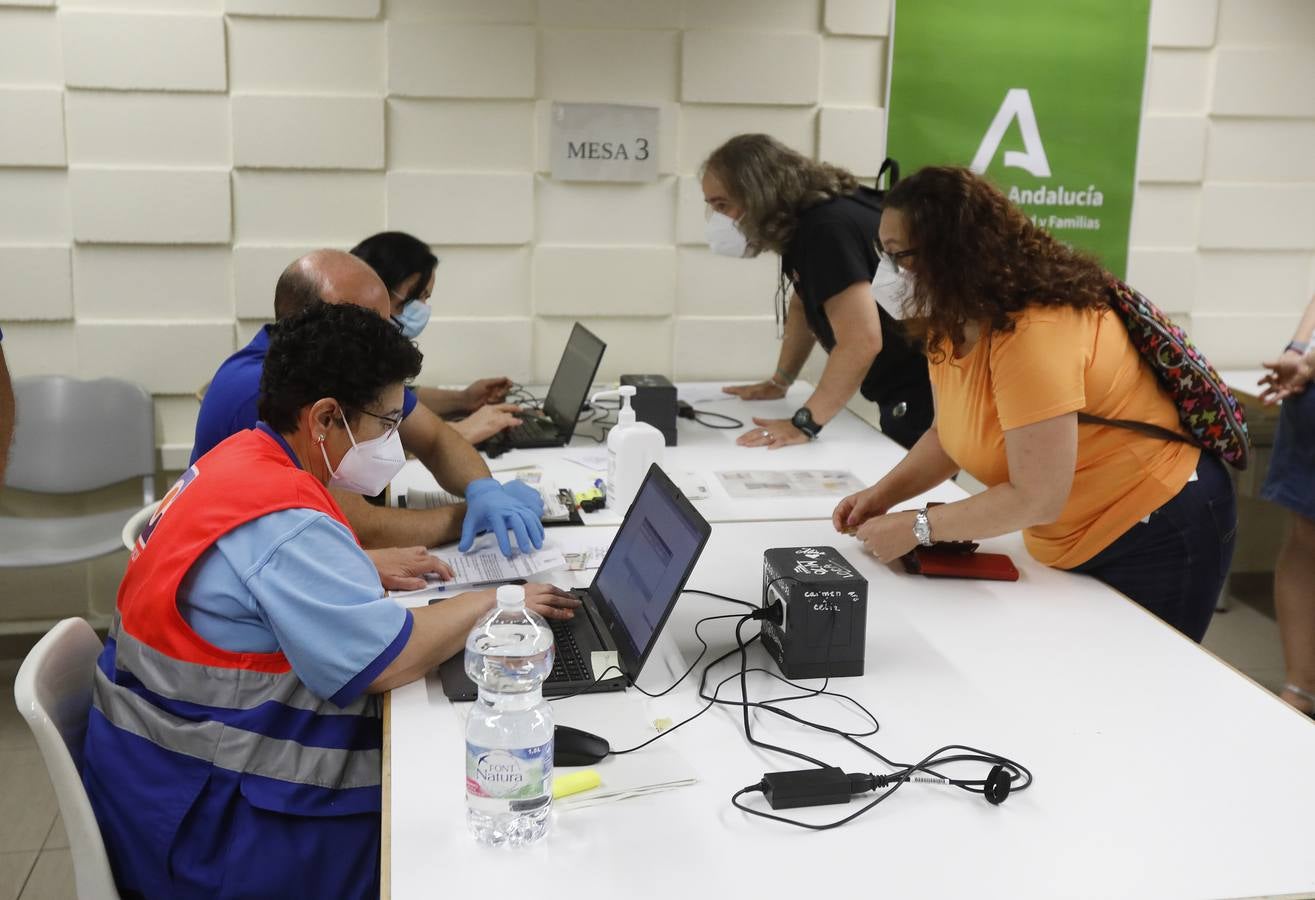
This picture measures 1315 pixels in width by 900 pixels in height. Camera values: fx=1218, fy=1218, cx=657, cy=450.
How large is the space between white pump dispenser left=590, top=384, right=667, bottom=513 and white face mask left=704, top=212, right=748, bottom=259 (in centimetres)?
92

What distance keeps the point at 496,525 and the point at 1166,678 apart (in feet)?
3.81

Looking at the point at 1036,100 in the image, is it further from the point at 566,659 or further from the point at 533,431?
the point at 566,659

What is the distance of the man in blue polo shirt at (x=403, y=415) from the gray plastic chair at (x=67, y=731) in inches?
22.0

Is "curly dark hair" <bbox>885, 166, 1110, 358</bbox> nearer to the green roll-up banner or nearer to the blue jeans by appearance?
the blue jeans

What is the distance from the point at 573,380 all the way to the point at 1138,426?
1.51 meters

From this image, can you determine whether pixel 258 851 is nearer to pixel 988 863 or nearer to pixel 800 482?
pixel 988 863

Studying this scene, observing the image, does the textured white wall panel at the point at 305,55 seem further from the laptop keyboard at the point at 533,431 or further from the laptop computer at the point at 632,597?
the laptop computer at the point at 632,597

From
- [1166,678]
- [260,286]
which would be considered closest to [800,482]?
[1166,678]

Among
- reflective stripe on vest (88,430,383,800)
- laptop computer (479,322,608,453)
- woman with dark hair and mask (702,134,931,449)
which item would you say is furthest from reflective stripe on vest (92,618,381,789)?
woman with dark hair and mask (702,134,931,449)

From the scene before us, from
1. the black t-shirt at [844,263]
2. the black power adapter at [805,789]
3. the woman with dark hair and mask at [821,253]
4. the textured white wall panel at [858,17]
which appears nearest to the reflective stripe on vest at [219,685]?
the black power adapter at [805,789]

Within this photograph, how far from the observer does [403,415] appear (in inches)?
91.4

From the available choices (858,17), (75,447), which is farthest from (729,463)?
(75,447)

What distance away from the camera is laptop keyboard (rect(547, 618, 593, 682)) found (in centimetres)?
169

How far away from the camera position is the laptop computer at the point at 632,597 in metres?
1.63
